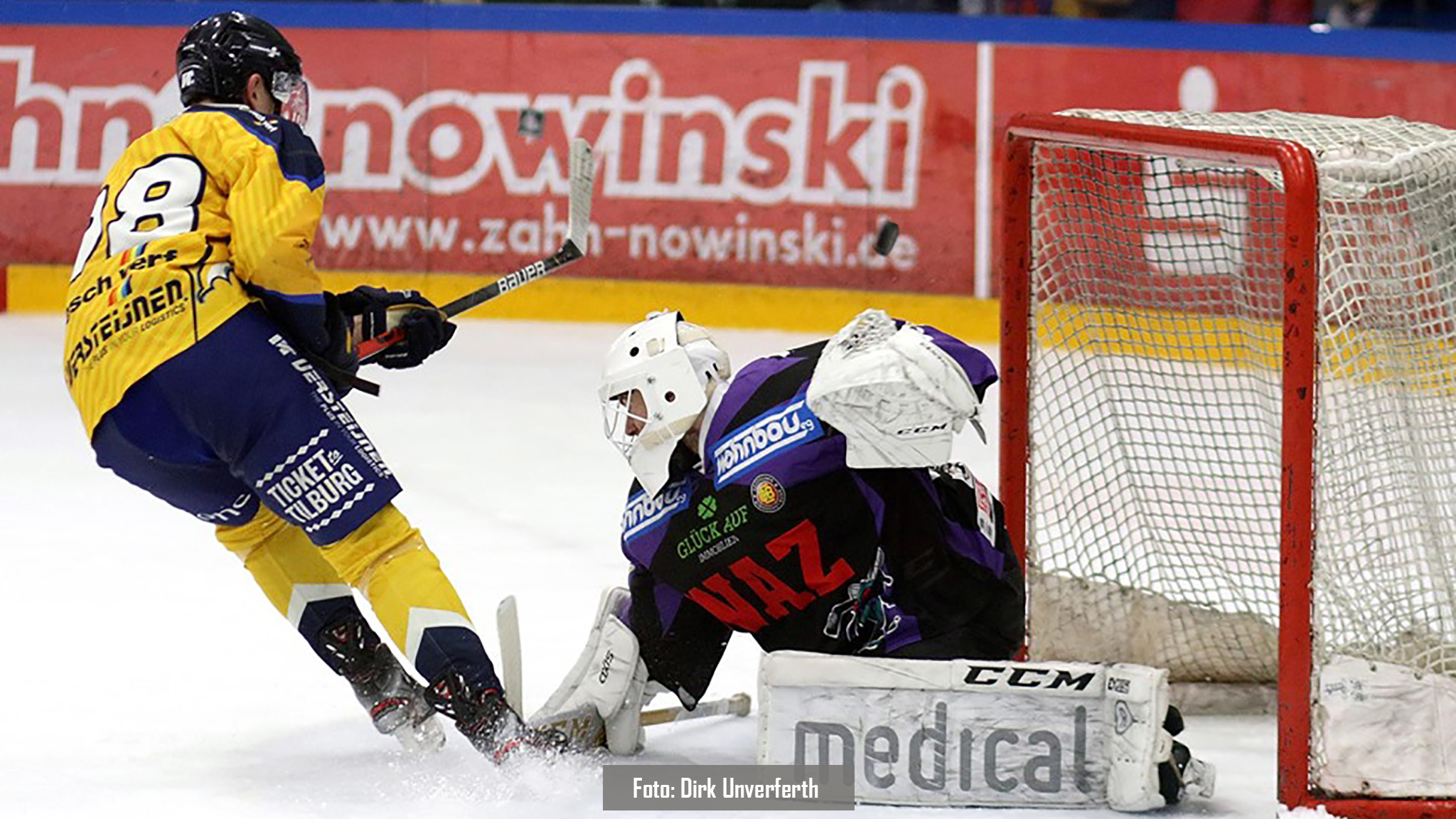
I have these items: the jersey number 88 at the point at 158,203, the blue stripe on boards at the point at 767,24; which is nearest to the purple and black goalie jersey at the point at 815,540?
the jersey number 88 at the point at 158,203

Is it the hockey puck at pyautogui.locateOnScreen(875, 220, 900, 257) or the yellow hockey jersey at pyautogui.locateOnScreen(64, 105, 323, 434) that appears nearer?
the yellow hockey jersey at pyautogui.locateOnScreen(64, 105, 323, 434)

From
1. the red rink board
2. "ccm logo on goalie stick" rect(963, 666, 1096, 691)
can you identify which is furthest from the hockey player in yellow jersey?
the red rink board

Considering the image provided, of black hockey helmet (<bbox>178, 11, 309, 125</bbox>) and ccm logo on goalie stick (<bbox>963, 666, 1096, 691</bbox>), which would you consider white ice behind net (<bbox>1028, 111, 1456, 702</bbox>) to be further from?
black hockey helmet (<bbox>178, 11, 309, 125</bbox>)

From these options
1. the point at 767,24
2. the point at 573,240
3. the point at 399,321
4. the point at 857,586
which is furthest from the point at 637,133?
the point at 857,586

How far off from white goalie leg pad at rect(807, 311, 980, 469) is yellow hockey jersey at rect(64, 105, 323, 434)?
682mm

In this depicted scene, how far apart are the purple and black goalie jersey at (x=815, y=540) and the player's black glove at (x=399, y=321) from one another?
40 cm

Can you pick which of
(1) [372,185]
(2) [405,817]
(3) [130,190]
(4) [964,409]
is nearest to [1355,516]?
(4) [964,409]

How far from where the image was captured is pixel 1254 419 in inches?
145

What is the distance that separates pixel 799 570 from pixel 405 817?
0.56 m

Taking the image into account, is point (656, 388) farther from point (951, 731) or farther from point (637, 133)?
point (637, 133)

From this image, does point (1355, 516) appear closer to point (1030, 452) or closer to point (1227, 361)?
point (1030, 452)

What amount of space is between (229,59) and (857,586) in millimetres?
1052

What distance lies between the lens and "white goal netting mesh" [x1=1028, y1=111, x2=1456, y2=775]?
280 cm

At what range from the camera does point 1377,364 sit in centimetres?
289
